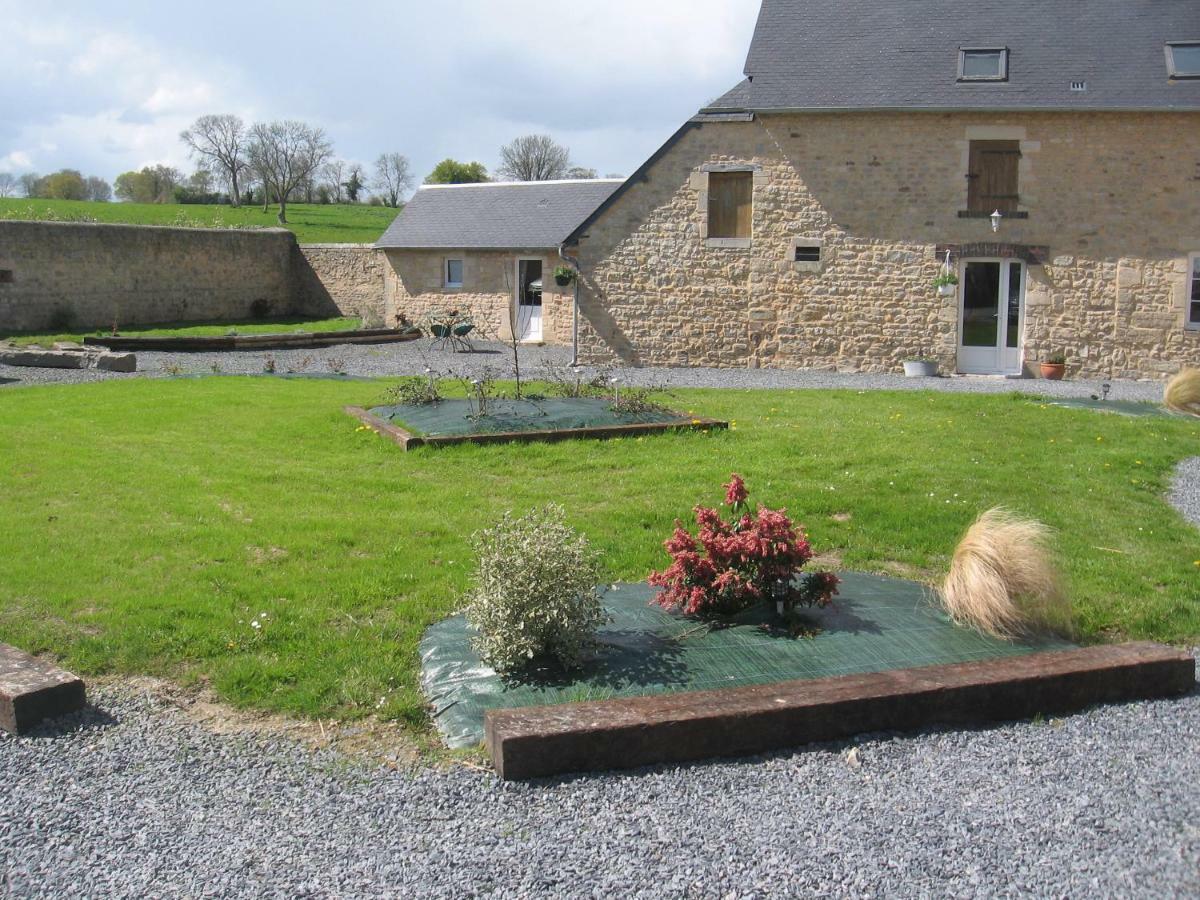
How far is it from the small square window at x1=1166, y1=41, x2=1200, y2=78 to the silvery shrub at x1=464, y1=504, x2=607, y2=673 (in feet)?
57.2

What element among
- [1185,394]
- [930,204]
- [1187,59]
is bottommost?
[1185,394]

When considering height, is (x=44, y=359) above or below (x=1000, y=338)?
below

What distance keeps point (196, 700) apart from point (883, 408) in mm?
9903

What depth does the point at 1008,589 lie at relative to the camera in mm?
4988

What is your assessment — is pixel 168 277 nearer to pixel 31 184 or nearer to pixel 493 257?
pixel 493 257

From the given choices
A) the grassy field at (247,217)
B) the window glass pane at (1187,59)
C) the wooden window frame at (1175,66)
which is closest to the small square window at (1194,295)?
the wooden window frame at (1175,66)

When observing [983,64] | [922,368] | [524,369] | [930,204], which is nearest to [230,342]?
[524,369]

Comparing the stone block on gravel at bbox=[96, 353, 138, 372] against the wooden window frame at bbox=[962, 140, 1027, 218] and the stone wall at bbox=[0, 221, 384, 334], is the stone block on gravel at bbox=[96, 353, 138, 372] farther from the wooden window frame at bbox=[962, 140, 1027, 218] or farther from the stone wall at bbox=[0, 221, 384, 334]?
the wooden window frame at bbox=[962, 140, 1027, 218]

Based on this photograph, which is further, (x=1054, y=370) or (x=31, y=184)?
(x=31, y=184)

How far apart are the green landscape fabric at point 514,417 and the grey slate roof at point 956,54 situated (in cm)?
948

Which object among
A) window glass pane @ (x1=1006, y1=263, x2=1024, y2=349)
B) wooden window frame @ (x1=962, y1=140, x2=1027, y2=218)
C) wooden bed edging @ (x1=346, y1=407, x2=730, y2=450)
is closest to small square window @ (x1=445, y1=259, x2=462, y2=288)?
Result: wooden window frame @ (x1=962, y1=140, x2=1027, y2=218)

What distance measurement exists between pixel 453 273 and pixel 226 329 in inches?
225

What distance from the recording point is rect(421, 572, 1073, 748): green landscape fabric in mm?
4254

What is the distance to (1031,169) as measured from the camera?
1780 cm
